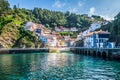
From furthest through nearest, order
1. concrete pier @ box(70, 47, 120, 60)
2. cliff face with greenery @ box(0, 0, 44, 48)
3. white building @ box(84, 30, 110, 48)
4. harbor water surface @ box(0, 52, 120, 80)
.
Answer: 1. cliff face with greenery @ box(0, 0, 44, 48)
2. white building @ box(84, 30, 110, 48)
3. concrete pier @ box(70, 47, 120, 60)
4. harbor water surface @ box(0, 52, 120, 80)

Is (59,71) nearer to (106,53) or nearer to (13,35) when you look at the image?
(106,53)

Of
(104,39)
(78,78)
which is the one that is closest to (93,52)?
(104,39)

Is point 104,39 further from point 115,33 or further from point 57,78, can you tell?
point 57,78

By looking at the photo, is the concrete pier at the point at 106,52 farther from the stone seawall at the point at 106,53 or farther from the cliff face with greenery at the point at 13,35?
the cliff face with greenery at the point at 13,35

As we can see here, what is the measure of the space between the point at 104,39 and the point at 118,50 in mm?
56745

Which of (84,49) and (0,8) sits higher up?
(0,8)

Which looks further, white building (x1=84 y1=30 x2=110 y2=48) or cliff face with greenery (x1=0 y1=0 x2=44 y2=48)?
cliff face with greenery (x1=0 y1=0 x2=44 y2=48)

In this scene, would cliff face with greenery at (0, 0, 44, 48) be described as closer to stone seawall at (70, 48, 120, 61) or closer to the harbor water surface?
stone seawall at (70, 48, 120, 61)

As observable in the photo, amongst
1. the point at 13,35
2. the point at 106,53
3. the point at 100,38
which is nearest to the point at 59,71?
the point at 106,53

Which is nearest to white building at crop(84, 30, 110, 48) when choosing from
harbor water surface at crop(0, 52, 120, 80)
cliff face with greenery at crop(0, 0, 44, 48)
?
cliff face with greenery at crop(0, 0, 44, 48)

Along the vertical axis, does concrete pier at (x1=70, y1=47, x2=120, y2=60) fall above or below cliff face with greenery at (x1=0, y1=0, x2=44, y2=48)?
below

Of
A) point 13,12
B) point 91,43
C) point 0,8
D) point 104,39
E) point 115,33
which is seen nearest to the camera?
point 115,33

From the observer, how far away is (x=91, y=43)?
13238 centimetres

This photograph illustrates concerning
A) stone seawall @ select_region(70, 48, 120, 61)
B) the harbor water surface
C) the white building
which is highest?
the white building
